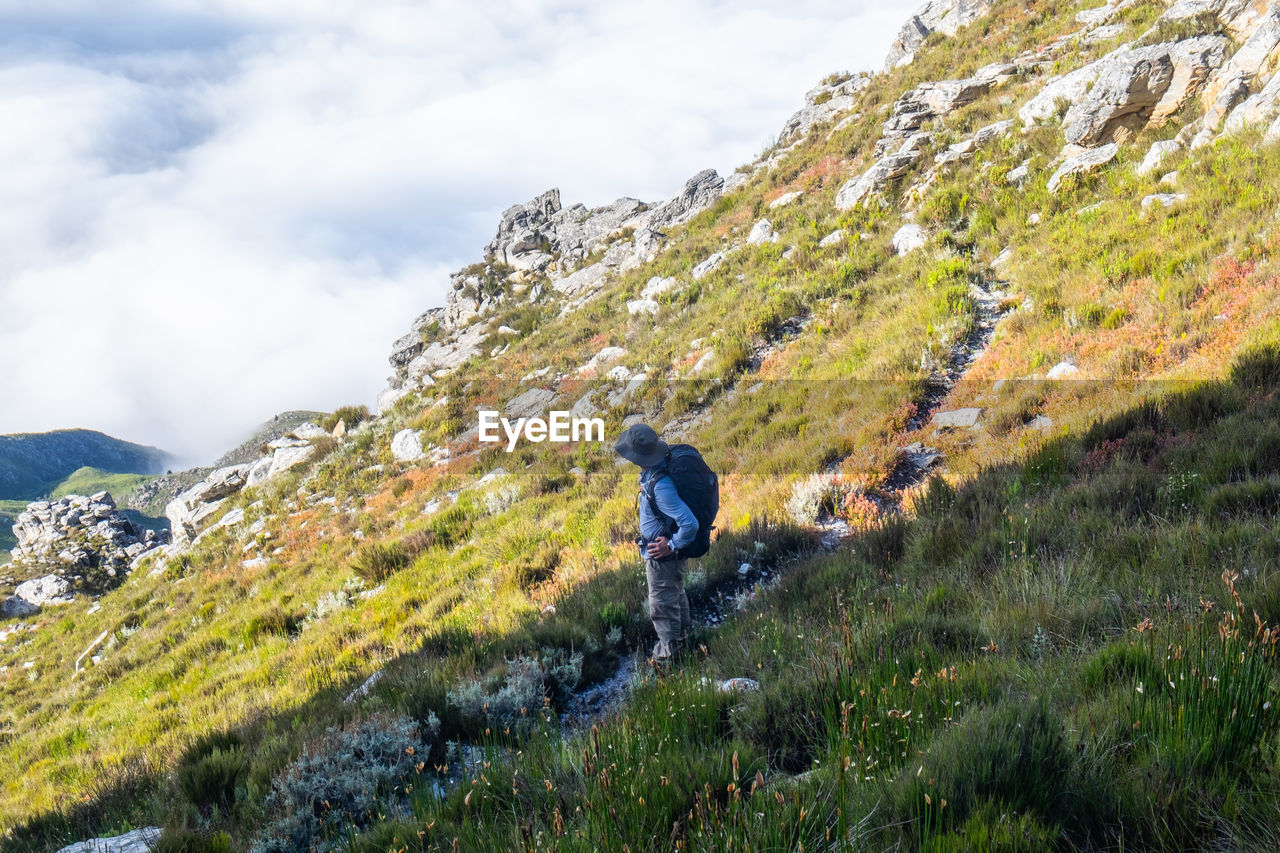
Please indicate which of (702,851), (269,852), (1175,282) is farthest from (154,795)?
(1175,282)

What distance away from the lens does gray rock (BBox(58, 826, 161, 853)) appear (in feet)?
11.9

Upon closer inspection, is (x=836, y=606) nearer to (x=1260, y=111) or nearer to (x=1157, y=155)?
(x=1157, y=155)

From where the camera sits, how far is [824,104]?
103ft

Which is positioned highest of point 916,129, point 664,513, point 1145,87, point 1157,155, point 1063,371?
point 916,129

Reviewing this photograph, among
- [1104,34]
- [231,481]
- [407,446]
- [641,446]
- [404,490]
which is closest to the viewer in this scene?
[641,446]

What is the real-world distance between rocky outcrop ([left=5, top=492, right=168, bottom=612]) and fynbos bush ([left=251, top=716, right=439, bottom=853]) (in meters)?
26.8

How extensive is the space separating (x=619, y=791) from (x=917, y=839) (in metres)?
1.08

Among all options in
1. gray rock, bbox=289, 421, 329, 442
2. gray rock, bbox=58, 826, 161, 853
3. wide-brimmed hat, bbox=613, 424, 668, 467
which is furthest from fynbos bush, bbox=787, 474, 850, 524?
gray rock, bbox=289, 421, 329, 442

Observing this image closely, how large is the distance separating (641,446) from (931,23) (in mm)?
36191

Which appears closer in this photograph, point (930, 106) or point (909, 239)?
point (909, 239)

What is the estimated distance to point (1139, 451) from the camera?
5805 millimetres

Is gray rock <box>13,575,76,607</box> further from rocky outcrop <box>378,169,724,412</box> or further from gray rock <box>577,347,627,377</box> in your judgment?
gray rock <box>577,347,627,377</box>

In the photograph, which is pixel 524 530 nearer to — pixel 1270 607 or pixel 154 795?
pixel 154 795

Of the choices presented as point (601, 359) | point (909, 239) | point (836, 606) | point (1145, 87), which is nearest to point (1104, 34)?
point (1145, 87)
